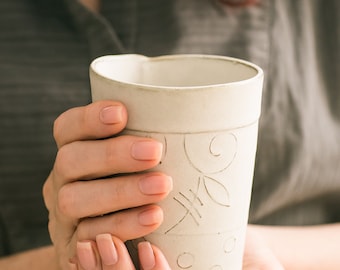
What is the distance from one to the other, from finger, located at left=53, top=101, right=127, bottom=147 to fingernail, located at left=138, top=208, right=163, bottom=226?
8cm

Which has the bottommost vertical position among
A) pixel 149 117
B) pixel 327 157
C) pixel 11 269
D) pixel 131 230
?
pixel 11 269

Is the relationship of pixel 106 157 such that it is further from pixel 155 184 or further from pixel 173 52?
pixel 173 52

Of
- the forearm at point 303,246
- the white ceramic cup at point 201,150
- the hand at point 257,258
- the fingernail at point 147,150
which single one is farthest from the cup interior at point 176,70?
the forearm at point 303,246

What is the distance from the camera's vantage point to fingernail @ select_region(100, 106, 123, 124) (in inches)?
20.6

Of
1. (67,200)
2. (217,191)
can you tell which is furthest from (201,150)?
(67,200)

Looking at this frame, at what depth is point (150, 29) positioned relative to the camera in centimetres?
94

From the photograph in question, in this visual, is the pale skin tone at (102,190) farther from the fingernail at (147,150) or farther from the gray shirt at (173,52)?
the gray shirt at (173,52)

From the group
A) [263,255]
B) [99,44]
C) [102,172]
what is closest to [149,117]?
[102,172]

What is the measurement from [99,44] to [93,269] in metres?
0.43

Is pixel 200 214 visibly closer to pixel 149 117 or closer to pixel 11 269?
pixel 149 117

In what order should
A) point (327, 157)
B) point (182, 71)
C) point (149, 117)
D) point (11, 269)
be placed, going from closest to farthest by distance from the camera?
1. point (149, 117)
2. point (182, 71)
3. point (11, 269)
4. point (327, 157)

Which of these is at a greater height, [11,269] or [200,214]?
[200,214]

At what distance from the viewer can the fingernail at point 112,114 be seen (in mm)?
523

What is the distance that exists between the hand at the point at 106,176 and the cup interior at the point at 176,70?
70mm
